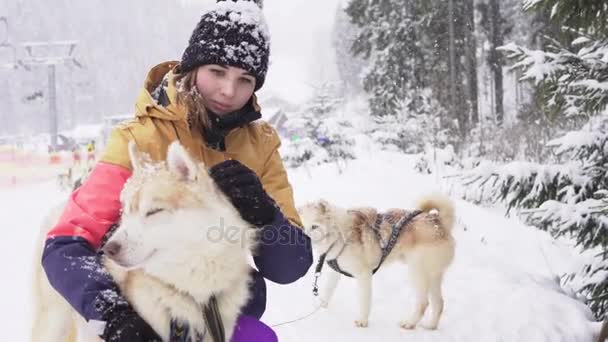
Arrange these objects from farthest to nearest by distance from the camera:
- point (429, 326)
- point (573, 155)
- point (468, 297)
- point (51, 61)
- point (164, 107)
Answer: point (51, 61) → point (468, 297) → point (429, 326) → point (573, 155) → point (164, 107)

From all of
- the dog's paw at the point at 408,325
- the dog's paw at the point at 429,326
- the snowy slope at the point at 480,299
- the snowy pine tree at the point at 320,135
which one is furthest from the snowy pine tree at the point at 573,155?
the snowy pine tree at the point at 320,135

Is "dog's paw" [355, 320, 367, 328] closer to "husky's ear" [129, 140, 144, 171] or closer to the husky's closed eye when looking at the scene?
the husky's closed eye

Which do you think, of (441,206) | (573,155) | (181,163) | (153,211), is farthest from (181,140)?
(573,155)

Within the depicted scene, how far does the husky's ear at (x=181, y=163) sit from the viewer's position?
1.57 m

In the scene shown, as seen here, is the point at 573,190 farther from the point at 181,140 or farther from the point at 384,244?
the point at 181,140

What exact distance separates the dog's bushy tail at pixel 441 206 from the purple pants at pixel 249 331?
2.59 metres

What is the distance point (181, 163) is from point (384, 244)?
2.79 metres

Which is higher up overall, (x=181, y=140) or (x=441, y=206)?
(x=181, y=140)

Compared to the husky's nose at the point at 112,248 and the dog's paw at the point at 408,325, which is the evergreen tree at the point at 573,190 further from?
the husky's nose at the point at 112,248

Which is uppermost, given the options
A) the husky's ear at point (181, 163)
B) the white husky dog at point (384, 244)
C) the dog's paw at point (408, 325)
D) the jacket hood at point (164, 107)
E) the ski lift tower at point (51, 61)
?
the ski lift tower at point (51, 61)

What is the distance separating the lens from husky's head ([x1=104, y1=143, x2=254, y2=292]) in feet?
5.13

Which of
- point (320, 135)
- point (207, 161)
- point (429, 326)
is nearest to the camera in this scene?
point (207, 161)

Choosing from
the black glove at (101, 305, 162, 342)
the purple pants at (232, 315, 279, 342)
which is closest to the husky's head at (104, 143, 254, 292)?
→ the black glove at (101, 305, 162, 342)

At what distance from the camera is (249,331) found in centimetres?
182
